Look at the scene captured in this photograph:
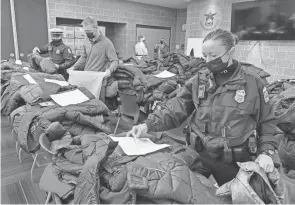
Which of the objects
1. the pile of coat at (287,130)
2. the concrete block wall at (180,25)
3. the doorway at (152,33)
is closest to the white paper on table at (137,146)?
the pile of coat at (287,130)

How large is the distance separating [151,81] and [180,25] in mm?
6980

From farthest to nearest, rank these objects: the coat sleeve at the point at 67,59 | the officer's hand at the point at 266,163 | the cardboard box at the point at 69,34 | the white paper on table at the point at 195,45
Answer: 1. the white paper on table at the point at 195,45
2. the cardboard box at the point at 69,34
3. the coat sleeve at the point at 67,59
4. the officer's hand at the point at 266,163

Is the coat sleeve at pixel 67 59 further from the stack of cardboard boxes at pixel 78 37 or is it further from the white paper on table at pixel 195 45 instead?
the white paper on table at pixel 195 45

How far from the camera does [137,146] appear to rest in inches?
48.3

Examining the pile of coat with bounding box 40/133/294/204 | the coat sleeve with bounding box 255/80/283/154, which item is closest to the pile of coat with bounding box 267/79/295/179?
the coat sleeve with bounding box 255/80/283/154

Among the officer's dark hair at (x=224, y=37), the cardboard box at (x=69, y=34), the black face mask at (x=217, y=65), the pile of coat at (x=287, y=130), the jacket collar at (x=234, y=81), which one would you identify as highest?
the cardboard box at (x=69, y=34)

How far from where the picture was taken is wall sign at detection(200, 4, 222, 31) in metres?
6.53

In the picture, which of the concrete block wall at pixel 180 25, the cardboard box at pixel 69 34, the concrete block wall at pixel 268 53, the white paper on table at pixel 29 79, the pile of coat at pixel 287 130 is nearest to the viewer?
the pile of coat at pixel 287 130

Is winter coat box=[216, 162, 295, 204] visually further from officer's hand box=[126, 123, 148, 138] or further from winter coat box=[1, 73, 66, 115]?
winter coat box=[1, 73, 66, 115]

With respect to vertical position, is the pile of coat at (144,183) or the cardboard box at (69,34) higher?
the cardboard box at (69,34)

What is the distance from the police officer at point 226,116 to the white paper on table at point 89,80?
1.46 m

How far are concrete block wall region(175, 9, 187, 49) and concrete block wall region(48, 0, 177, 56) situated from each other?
4.8 inches

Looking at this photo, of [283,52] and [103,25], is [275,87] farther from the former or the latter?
[103,25]

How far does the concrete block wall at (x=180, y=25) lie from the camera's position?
9108 mm
